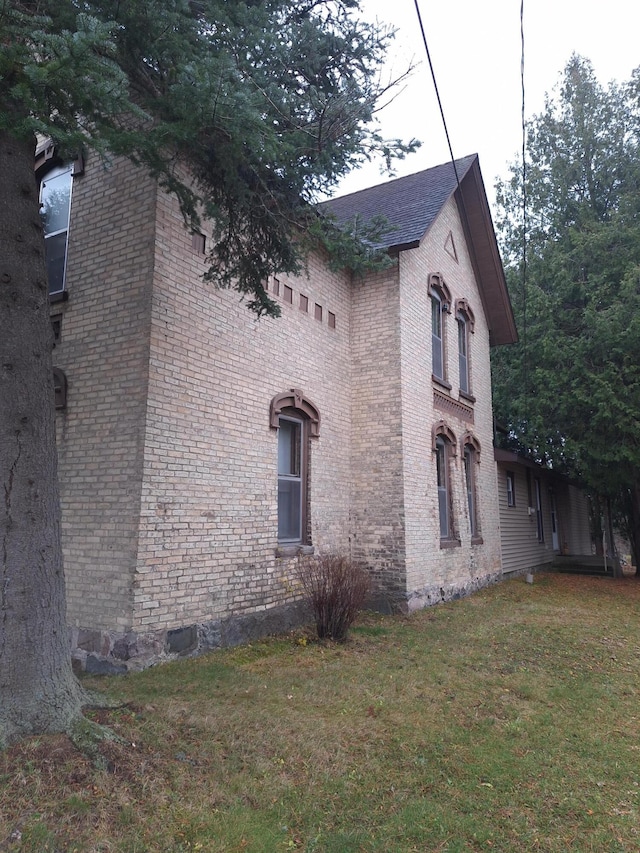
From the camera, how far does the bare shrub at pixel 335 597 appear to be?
7691 millimetres

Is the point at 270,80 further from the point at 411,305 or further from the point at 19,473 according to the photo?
the point at 411,305

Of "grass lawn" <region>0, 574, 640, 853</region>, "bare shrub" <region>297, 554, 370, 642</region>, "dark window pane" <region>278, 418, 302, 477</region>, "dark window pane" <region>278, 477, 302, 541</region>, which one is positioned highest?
"dark window pane" <region>278, 418, 302, 477</region>

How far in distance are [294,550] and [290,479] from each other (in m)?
1.16

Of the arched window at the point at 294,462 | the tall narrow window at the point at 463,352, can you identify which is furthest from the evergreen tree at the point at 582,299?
the arched window at the point at 294,462

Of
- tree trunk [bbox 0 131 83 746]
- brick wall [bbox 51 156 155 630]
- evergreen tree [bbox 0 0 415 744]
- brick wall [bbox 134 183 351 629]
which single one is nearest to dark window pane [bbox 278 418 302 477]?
brick wall [bbox 134 183 351 629]

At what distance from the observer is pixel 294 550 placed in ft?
28.8

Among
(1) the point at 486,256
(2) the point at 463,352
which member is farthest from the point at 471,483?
Answer: (1) the point at 486,256

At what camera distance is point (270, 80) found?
5.00m

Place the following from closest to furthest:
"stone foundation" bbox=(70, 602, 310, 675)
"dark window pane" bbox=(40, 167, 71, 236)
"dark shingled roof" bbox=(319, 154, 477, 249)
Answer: "stone foundation" bbox=(70, 602, 310, 675) → "dark window pane" bbox=(40, 167, 71, 236) → "dark shingled roof" bbox=(319, 154, 477, 249)

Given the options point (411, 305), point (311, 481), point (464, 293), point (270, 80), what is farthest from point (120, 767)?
point (464, 293)

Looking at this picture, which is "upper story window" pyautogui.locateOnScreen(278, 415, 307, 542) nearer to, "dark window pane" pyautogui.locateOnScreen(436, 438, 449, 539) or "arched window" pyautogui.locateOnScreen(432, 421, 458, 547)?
"arched window" pyautogui.locateOnScreen(432, 421, 458, 547)

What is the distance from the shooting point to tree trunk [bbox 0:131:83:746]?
3857 millimetres

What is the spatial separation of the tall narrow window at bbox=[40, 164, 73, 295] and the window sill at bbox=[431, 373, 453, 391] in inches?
291

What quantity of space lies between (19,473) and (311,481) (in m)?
5.87
